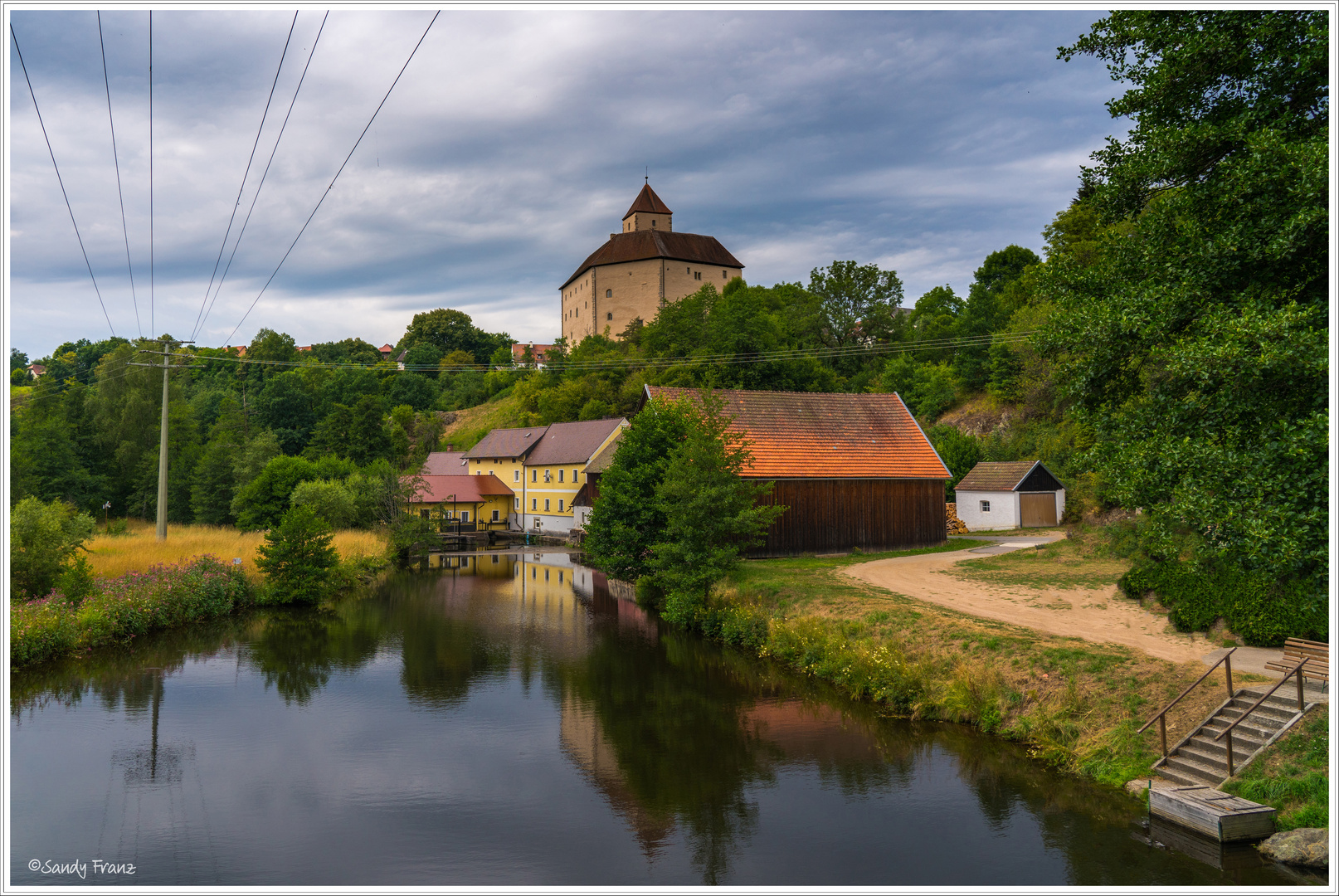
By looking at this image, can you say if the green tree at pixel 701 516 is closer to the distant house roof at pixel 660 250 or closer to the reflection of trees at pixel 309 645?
the reflection of trees at pixel 309 645

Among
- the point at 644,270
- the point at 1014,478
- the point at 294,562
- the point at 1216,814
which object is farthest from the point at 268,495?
the point at 644,270

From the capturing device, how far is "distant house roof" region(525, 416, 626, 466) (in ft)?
141

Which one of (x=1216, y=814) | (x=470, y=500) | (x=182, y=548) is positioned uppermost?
(x=470, y=500)

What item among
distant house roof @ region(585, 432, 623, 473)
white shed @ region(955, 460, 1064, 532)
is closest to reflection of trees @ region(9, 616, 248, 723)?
distant house roof @ region(585, 432, 623, 473)

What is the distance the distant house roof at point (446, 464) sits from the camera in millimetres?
53625

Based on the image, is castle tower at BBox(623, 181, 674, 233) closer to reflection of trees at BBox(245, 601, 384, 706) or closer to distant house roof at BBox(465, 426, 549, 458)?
distant house roof at BBox(465, 426, 549, 458)

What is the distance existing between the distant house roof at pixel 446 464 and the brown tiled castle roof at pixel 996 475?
3292 cm

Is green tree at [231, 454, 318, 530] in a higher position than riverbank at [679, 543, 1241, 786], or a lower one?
higher

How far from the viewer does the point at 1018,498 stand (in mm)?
34812

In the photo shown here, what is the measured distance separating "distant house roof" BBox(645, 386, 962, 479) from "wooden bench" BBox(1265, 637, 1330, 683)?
52.9 feet

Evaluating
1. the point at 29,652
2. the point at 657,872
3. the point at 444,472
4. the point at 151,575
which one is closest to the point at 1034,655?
the point at 657,872

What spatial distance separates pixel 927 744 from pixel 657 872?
557 cm

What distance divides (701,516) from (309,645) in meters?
10.2

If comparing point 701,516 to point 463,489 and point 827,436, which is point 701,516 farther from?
point 463,489
